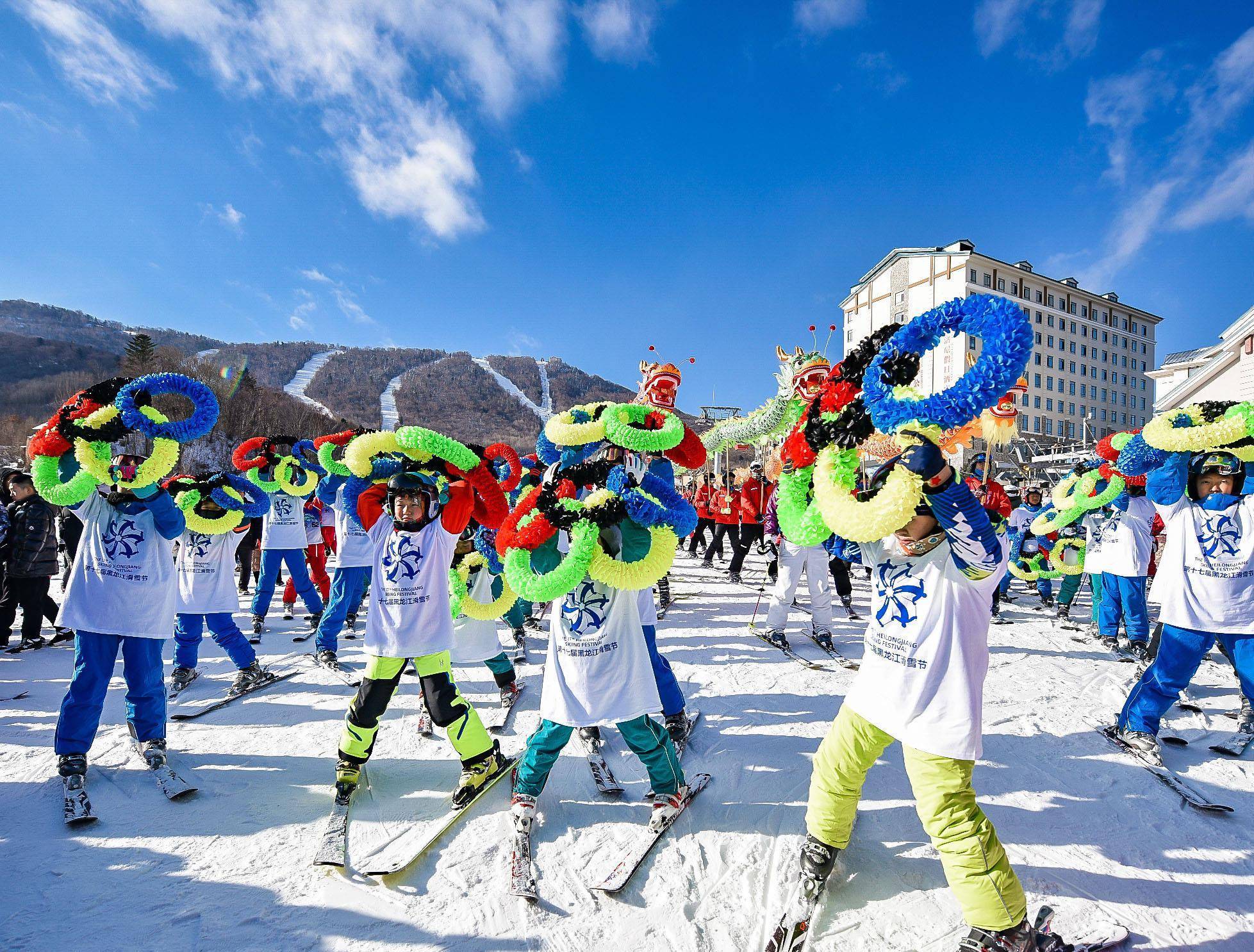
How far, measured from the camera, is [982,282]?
129ft

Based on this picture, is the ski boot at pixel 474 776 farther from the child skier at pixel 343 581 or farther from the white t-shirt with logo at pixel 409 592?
the child skier at pixel 343 581

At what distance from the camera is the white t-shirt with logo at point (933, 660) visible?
2.13m

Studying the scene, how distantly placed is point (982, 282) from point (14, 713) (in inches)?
1917

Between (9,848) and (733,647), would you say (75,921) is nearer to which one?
(9,848)

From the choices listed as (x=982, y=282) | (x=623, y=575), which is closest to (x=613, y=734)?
(x=623, y=575)

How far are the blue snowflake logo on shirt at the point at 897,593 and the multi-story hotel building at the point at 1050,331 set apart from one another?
3891 centimetres

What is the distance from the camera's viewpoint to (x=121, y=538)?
3.52 metres

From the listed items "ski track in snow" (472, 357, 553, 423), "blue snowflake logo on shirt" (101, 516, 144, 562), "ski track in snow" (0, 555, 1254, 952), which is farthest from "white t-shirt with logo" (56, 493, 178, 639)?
"ski track in snow" (472, 357, 553, 423)

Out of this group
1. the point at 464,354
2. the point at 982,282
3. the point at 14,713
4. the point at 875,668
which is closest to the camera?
the point at 875,668

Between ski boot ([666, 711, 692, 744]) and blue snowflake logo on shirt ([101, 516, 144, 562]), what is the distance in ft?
12.2

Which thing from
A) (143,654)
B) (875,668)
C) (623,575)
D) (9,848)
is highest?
(623,575)

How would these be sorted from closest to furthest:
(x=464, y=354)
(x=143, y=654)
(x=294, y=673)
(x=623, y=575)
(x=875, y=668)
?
(x=875, y=668), (x=623, y=575), (x=143, y=654), (x=294, y=673), (x=464, y=354)

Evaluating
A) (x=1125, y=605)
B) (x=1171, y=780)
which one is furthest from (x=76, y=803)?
(x=1125, y=605)

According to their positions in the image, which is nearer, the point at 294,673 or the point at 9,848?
the point at 9,848
